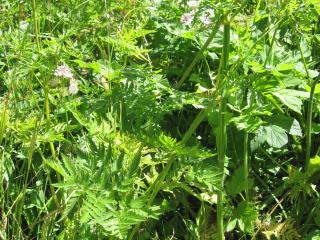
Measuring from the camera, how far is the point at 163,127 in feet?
6.70

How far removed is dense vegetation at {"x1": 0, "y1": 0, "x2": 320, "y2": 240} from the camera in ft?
4.69

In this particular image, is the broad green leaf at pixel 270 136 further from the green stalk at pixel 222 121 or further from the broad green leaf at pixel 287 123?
the green stalk at pixel 222 121

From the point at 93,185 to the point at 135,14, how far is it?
83 centimetres

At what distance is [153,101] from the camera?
5.07ft

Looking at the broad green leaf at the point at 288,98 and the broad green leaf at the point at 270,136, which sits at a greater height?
the broad green leaf at the point at 288,98

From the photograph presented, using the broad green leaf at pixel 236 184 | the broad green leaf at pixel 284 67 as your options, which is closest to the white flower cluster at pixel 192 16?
the broad green leaf at pixel 284 67

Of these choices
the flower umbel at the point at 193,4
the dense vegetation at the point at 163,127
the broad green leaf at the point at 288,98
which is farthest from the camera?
the flower umbel at the point at 193,4

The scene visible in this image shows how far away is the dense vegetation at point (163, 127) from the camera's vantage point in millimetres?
1430

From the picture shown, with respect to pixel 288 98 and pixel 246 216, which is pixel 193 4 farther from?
pixel 246 216

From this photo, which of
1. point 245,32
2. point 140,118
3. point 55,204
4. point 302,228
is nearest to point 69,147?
point 55,204

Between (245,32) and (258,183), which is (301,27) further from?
(258,183)

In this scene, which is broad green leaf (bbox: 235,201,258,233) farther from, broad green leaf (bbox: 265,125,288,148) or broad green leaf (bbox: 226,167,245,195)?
broad green leaf (bbox: 265,125,288,148)

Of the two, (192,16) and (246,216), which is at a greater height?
(192,16)

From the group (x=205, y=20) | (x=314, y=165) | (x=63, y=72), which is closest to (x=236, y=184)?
(x=314, y=165)
